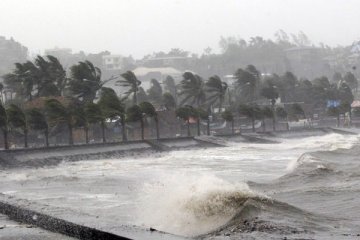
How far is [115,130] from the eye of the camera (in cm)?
5547

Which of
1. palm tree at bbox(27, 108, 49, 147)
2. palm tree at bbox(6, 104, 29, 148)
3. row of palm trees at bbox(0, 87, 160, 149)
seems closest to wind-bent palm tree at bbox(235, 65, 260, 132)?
row of palm trees at bbox(0, 87, 160, 149)

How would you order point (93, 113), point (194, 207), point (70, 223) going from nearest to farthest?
point (70, 223) < point (194, 207) < point (93, 113)

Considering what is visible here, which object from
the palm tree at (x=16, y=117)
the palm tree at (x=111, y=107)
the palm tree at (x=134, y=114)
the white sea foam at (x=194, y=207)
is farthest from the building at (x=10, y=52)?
the white sea foam at (x=194, y=207)

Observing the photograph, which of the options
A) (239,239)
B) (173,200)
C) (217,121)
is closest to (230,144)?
(217,121)

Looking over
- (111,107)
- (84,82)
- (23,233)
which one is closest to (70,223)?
(23,233)

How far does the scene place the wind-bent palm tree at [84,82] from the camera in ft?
161

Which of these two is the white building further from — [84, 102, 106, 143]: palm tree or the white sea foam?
the white sea foam

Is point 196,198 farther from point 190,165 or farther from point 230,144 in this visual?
point 230,144

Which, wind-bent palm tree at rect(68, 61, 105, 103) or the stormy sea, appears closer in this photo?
the stormy sea

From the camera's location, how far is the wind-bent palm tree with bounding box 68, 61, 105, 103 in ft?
161

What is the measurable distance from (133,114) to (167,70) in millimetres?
92768

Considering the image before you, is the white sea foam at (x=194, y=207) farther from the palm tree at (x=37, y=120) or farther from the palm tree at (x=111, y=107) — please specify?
the palm tree at (x=111, y=107)

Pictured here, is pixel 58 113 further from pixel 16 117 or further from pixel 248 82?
pixel 248 82

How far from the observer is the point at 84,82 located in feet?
162
